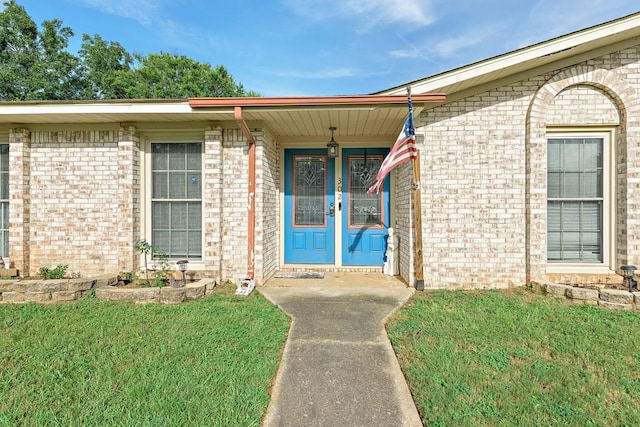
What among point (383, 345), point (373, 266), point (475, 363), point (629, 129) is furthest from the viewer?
point (373, 266)

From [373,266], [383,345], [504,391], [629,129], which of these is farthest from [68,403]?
[629,129]

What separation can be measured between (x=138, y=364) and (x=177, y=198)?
11.0ft

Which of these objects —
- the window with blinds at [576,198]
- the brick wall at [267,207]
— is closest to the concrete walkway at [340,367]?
the brick wall at [267,207]

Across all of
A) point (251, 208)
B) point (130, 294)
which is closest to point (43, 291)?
point (130, 294)

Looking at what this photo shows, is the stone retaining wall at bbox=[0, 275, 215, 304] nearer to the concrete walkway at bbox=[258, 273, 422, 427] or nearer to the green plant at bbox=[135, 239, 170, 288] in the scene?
the green plant at bbox=[135, 239, 170, 288]

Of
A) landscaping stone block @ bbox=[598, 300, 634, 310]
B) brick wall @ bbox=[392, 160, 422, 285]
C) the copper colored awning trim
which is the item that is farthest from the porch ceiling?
landscaping stone block @ bbox=[598, 300, 634, 310]

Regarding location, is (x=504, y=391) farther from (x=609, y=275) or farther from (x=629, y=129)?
(x=629, y=129)

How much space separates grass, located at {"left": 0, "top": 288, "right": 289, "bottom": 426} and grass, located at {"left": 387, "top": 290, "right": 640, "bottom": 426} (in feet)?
4.19

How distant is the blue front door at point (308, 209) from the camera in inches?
256

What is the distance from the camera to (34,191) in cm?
538

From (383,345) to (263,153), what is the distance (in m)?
3.55

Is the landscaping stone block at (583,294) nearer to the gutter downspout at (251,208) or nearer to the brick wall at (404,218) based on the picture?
the brick wall at (404,218)

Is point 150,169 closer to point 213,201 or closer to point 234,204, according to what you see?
point 213,201

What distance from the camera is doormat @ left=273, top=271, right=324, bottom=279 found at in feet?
19.3
